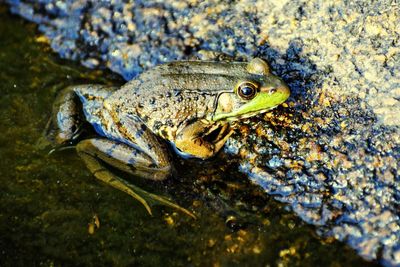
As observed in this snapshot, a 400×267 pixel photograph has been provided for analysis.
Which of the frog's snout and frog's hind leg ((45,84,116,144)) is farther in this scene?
frog's hind leg ((45,84,116,144))

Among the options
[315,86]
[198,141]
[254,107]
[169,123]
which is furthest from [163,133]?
[315,86]

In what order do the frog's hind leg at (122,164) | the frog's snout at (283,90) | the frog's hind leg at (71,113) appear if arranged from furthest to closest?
the frog's hind leg at (71,113) < the frog's hind leg at (122,164) < the frog's snout at (283,90)

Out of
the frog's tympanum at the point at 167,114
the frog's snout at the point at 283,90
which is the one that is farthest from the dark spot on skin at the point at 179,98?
the frog's snout at the point at 283,90

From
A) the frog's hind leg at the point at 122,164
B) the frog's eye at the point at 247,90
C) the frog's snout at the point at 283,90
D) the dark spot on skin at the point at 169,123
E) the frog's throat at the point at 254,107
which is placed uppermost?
the frog's snout at the point at 283,90

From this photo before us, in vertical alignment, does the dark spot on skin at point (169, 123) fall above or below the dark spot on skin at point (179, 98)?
below

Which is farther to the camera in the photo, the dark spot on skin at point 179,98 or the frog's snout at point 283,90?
the dark spot on skin at point 179,98

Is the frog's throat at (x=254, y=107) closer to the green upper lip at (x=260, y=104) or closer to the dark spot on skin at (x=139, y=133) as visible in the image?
the green upper lip at (x=260, y=104)

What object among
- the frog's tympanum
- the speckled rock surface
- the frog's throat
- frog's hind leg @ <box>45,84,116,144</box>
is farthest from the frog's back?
the speckled rock surface

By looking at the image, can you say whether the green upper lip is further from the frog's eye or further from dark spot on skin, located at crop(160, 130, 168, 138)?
dark spot on skin, located at crop(160, 130, 168, 138)
